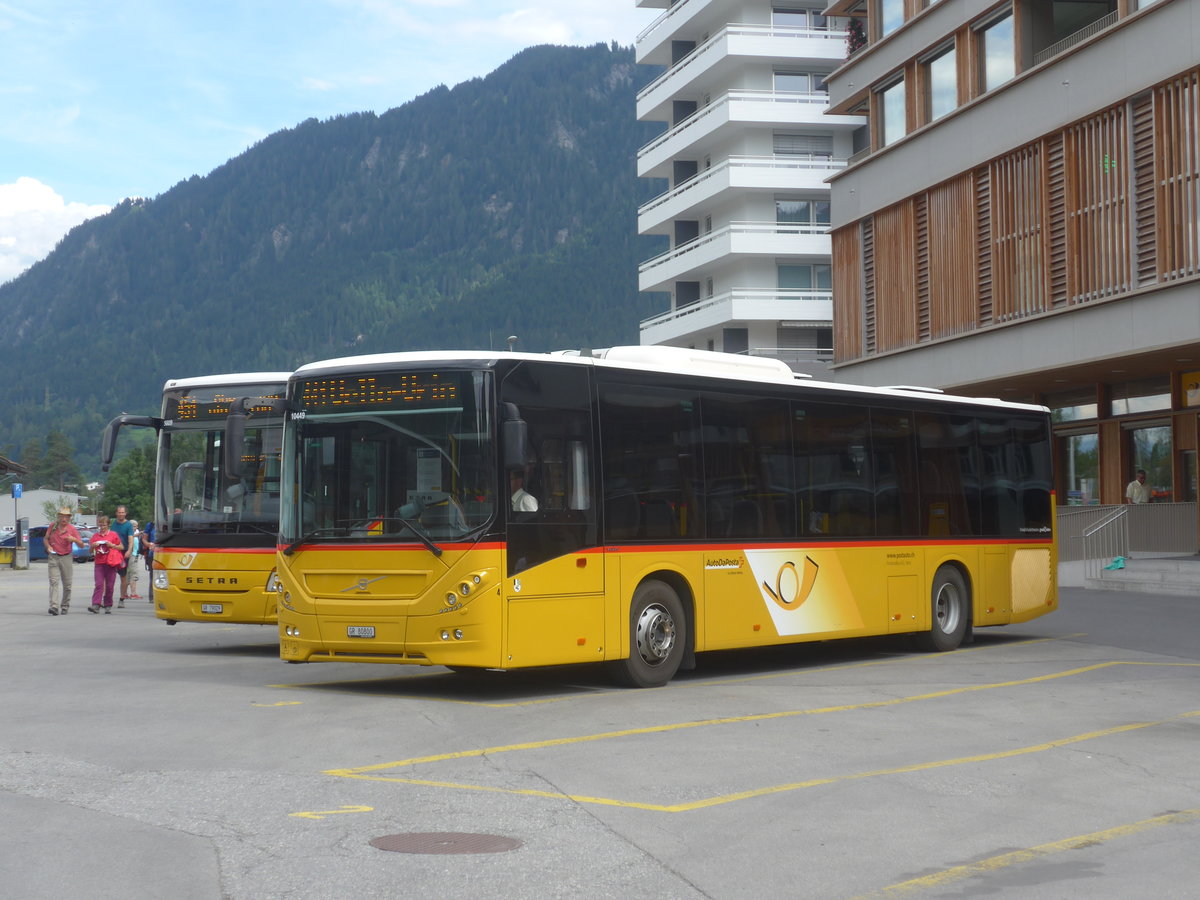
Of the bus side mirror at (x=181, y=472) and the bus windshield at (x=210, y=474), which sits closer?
the bus windshield at (x=210, y=474)

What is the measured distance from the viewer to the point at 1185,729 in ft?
36.7

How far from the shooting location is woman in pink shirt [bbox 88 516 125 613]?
26.7 m

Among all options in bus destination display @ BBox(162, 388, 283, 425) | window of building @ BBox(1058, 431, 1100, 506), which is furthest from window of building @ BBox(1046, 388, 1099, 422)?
bus destination display @ BBox(162, 388, 283, 425)

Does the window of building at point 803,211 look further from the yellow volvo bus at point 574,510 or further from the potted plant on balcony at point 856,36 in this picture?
the yellow volvo bus at point 574,510

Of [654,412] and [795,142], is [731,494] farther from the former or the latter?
[795,142]

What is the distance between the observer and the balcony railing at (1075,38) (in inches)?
1214

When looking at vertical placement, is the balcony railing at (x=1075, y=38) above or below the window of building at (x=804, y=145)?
below

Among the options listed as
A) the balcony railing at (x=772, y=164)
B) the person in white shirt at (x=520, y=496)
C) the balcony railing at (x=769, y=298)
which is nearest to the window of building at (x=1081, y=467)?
the balcony railing at (x=769, y=298)

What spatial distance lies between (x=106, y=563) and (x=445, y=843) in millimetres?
21545

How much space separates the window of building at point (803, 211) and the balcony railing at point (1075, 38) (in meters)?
25.5

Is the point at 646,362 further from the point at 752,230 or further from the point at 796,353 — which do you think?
the point at 796,353

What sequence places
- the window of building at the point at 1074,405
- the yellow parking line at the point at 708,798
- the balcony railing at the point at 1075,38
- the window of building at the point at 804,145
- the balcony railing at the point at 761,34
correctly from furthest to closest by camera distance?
1. the window of building at the point at 804,145
2. the balcony railing at the point at 761,34
3. the window of building at the point at 1074,405
4. the balcony railing at the point at 1075,38
5. the yellow parking line at the point at 708,798

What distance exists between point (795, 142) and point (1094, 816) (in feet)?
178

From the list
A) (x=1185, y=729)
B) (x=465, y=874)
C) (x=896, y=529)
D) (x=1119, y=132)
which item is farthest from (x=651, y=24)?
(x=465, y=874)
